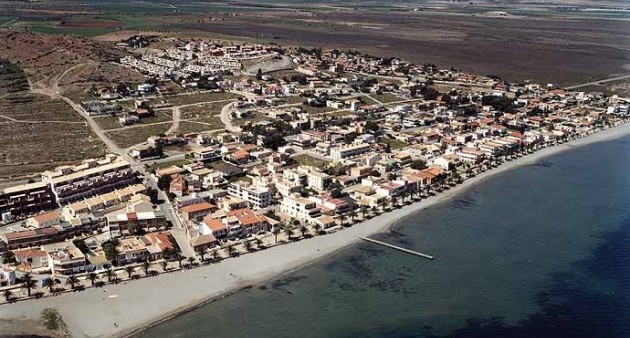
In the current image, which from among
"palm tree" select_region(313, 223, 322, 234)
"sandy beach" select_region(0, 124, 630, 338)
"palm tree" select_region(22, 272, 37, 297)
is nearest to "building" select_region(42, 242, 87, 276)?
"palm tree" select_region(22, 272, 37, 297)

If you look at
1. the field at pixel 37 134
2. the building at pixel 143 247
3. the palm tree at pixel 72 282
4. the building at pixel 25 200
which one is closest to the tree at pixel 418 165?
the building at pixel 143 247

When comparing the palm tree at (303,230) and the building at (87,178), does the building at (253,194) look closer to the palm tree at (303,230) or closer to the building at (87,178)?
the palm tree at (303,230)

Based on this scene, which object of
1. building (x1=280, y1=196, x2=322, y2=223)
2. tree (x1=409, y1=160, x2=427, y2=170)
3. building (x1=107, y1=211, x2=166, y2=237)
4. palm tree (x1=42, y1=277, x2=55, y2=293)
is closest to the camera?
palm tree (x1=42, y1=277, x2=55, y2=293)

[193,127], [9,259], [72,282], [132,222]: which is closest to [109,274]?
[72,282]

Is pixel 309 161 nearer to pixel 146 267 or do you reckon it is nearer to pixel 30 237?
pixel 146 267

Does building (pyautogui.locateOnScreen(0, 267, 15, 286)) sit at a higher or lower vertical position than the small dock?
higher

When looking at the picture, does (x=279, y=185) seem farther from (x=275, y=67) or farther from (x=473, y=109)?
(x=275, y=67)

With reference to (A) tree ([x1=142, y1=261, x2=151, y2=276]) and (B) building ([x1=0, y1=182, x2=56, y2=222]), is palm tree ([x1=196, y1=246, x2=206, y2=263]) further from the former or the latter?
(B) building ([x1=0, y1=182, x2=56, y2=222])
